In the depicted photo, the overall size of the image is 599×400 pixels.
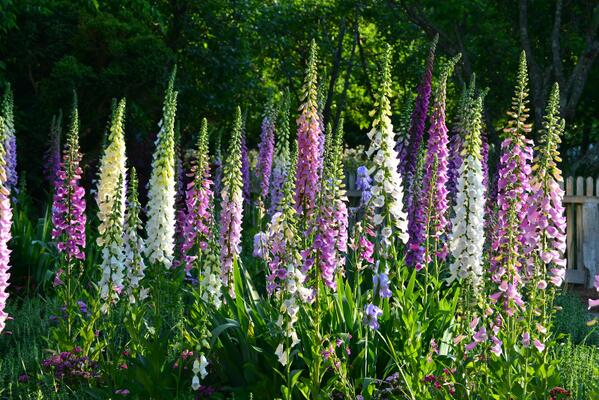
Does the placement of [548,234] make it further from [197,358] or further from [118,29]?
[118,29]

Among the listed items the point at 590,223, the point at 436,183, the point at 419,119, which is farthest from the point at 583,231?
the point at 436,183

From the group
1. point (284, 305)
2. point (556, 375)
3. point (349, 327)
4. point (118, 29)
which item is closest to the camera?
point (284, 305)

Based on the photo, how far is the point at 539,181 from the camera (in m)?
4.25

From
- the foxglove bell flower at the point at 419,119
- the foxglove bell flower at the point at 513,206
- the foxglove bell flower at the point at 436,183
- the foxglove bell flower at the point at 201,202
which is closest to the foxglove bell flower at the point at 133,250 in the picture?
the foxglove bell flower at the point at 201,202

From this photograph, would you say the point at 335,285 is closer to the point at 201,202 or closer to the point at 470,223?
the point at 470,223

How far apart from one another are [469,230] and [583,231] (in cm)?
824

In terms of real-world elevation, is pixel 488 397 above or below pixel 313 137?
below

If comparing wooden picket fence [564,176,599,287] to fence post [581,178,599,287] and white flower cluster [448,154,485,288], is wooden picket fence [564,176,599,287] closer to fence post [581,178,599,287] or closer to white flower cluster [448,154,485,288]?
fence post [581,178,599,287]

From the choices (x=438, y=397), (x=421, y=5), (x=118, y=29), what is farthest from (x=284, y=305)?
(x=421, y=5)

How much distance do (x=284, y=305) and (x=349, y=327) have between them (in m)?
0.90

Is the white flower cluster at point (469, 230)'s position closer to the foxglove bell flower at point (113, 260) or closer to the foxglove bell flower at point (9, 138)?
the foxglove bell flower at point (113, 260)

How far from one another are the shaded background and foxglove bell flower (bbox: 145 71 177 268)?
406cm

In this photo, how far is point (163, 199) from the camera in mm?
5508

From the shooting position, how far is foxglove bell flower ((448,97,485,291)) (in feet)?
14.2
